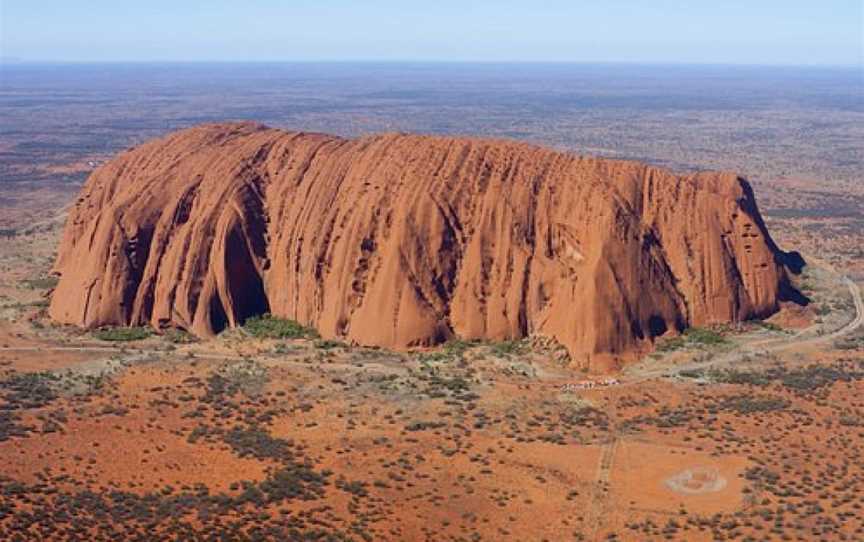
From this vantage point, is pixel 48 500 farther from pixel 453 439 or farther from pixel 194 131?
pixel 194 131

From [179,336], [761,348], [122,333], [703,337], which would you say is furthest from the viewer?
[122,333]

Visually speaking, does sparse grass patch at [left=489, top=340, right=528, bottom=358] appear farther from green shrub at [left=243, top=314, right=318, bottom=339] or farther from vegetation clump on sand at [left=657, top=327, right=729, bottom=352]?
green shrub at [left=243, top=314, right=318, bottom=339]

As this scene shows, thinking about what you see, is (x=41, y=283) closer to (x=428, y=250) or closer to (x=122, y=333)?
(x=122, y=333)

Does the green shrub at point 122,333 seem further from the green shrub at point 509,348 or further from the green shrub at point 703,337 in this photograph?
the green shrub at point 703,337

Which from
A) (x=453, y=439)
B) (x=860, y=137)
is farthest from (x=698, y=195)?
(x=860, y=137)

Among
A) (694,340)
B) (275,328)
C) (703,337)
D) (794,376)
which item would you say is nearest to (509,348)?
(694,340)

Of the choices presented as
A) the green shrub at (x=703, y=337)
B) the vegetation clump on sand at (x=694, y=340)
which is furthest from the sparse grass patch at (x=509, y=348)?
the green shrub at (x=703, y=337)

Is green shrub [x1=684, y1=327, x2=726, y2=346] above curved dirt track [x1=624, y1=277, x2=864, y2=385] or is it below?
above

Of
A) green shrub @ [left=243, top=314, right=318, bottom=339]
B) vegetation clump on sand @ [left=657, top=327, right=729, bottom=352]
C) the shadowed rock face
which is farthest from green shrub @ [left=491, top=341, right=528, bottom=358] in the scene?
green shrub @ [left=243, top=314, right=318, bottom=339]
